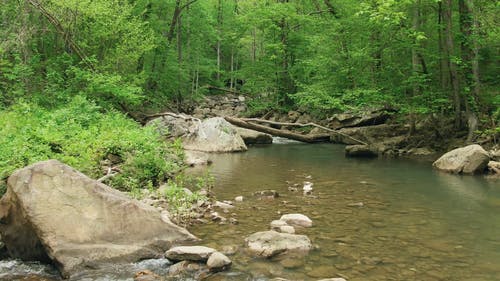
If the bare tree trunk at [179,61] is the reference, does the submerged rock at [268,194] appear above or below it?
below

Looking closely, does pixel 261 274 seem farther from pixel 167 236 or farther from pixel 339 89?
pixel 339 89

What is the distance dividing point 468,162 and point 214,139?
11159 mm

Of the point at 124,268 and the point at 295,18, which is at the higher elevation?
the point at 295,18

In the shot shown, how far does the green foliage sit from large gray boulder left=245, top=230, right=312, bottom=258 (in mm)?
3410

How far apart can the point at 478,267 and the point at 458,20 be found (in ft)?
52.9

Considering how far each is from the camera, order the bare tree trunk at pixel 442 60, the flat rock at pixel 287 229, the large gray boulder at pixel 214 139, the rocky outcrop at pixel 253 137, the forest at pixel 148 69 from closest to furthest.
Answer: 1. the flat rock at pixel 287 229
2. the forest at pixel 148 69
3. the bare tree trunk at pixel 442 60
4. the large gray boulder at pixel 214 139
5. the rocky outcrop at pixel 253 137

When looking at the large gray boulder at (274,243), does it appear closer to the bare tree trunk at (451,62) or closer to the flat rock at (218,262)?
the flat rock at (218,262)

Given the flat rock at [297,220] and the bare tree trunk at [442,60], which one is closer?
the flat rock at [297,220]

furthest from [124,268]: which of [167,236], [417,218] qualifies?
[417,218]

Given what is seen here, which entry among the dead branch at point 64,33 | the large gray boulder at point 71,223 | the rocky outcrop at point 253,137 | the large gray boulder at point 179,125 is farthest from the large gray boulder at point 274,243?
the rocky outcrop at point 253,137

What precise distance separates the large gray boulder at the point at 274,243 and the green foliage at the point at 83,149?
3410 mm

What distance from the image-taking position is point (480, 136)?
56.9 feet

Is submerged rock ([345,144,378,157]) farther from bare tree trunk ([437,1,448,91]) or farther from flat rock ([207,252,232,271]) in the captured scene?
flat rock ([207,252,232,271])

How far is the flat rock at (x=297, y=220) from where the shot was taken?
8.04 m
